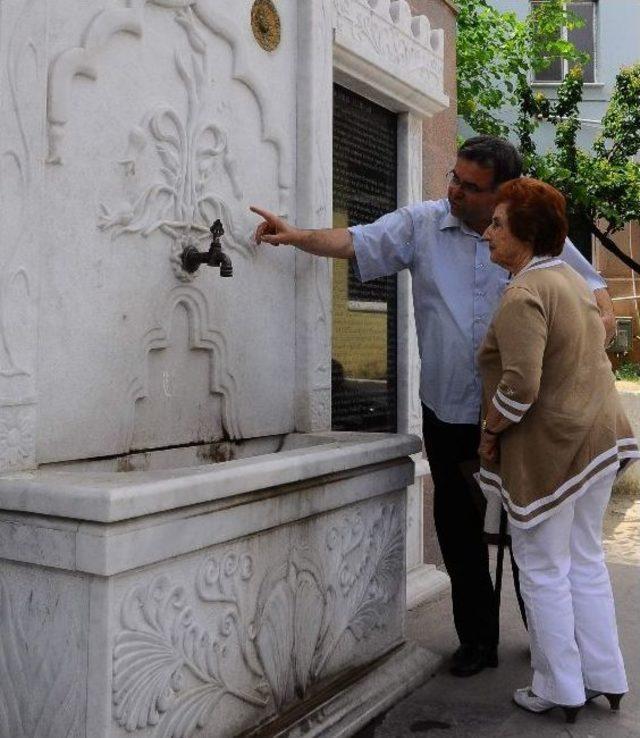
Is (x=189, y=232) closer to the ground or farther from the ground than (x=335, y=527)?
farther from the ground

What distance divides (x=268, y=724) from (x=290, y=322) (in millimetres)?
1554

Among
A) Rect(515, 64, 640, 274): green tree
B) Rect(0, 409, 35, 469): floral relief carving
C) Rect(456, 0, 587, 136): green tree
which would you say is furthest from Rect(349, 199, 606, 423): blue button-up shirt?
Rect(515, 64, 640, 274): green tree

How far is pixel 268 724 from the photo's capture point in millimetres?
2562

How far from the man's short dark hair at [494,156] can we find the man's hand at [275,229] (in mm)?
671

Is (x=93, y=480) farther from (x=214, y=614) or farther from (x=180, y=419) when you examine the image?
(x=180, y=419)

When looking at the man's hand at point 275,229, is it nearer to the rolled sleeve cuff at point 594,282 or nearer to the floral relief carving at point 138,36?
the floral relief carving at point 138,36

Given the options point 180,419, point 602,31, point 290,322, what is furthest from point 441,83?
point 602,31

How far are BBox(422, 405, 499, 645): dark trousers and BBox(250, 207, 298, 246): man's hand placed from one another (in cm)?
83

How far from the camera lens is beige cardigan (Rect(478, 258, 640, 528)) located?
9.08 ft

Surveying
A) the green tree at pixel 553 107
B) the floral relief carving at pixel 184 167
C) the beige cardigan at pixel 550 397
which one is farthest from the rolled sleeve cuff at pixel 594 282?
the green tree at pixel 553 107

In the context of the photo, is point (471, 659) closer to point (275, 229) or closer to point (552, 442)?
point (552, 442)

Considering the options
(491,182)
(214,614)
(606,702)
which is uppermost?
(491,182)

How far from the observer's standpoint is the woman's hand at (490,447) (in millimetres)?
2961

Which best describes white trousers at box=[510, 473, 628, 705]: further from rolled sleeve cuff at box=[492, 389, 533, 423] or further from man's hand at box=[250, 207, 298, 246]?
man's hand at box=[250, 207, 298, 246]
